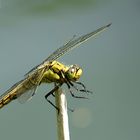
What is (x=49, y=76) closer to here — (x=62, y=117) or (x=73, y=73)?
(x=73, y=73)

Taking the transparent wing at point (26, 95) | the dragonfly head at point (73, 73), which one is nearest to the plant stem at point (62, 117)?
the transparent wing at point (26, 95)

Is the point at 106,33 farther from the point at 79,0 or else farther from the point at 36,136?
Result: the point at 36,136

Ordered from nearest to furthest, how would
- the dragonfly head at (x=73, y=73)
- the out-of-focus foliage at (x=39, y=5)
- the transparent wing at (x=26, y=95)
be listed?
the transparent wing at (x=26, y=95)
the dragonfly head at (x=73, y=73)
the out-of-focus foliage at (x=39, y=5)

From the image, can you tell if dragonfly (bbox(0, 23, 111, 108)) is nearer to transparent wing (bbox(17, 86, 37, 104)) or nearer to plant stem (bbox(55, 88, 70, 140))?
transparent wing (bbox(17, 86, 37, 104))

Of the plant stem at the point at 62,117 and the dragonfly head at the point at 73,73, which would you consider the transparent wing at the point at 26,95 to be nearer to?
the dragonfly head at the point at 73,73

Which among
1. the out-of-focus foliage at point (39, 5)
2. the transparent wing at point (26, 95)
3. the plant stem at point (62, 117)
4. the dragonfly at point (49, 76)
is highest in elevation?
the out-of-focus foliage at point (39, 5)

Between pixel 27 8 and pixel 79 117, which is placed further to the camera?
pixel 27 8

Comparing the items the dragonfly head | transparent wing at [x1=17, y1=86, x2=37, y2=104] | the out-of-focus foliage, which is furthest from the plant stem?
the out-of-focus foliage

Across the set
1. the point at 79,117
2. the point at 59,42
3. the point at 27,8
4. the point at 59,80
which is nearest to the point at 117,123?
the point at 79,117

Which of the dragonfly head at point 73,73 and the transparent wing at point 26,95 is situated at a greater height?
the dragonfly head at point 73,73

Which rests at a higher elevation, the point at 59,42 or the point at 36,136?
the point at 59,42
